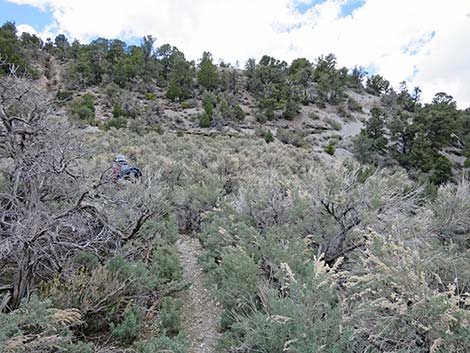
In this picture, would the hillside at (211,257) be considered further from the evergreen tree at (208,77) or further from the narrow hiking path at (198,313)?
the evergreen tree at (208,77)

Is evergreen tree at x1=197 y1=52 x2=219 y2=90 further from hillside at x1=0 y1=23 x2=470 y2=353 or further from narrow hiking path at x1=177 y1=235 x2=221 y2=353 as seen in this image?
narrow hiking path at x1=177 y1=235 x2=221 y2=353

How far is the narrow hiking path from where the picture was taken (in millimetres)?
4605

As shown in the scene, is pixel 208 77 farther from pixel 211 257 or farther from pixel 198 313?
pixel 198 313

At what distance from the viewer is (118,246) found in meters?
5.79

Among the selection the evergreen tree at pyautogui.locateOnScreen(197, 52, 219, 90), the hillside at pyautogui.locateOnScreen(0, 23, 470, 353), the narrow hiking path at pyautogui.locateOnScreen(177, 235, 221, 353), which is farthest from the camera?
the evergreen tree at pyautogui.locateOnScreen(197, 52, 219, 90)

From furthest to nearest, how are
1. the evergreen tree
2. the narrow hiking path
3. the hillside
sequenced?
the evergreen tree, the narrow hiking path, the hillside

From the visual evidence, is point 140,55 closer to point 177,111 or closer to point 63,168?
point 177,111

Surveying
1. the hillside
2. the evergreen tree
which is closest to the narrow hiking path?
the hillside

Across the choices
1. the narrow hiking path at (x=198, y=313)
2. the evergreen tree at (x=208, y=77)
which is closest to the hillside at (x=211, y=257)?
the narrow hiking path at (x=198, y=313)

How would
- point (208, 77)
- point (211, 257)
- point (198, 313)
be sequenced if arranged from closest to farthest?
1. point (198, 313)
2. point (211, 257)
3. point (208, 77)

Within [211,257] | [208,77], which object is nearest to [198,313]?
[211,257]

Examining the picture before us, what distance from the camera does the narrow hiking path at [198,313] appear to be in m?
4.61

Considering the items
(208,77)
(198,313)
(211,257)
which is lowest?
(198,313)

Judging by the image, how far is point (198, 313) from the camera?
211 inches
